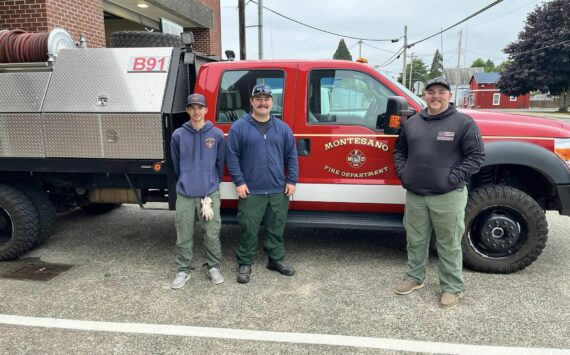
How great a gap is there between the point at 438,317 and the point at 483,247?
109 centimetres

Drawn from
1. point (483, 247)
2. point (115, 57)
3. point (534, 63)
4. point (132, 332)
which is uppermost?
point (534, 63)

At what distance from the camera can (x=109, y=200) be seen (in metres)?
4.95

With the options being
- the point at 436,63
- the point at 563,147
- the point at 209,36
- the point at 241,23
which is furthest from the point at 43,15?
the point at 436,63

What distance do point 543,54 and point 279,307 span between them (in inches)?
1887

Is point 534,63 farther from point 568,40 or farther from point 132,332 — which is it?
point 132,332

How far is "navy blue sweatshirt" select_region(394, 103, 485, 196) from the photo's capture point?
339 cm

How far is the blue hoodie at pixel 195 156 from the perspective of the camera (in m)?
3.94

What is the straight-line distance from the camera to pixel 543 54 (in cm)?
4316

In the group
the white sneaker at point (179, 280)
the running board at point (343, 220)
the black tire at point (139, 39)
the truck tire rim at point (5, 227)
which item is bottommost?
the white sneaker at point (179, 280)

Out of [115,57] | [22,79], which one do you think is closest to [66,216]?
[22,79]

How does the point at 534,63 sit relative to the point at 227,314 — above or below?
above

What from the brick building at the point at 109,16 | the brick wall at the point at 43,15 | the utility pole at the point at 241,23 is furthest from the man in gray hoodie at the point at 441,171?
the utility pole at the point at 241,23

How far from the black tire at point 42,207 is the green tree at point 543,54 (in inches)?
1869

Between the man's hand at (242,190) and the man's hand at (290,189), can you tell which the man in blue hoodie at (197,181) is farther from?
the man's hand at (290,189)
